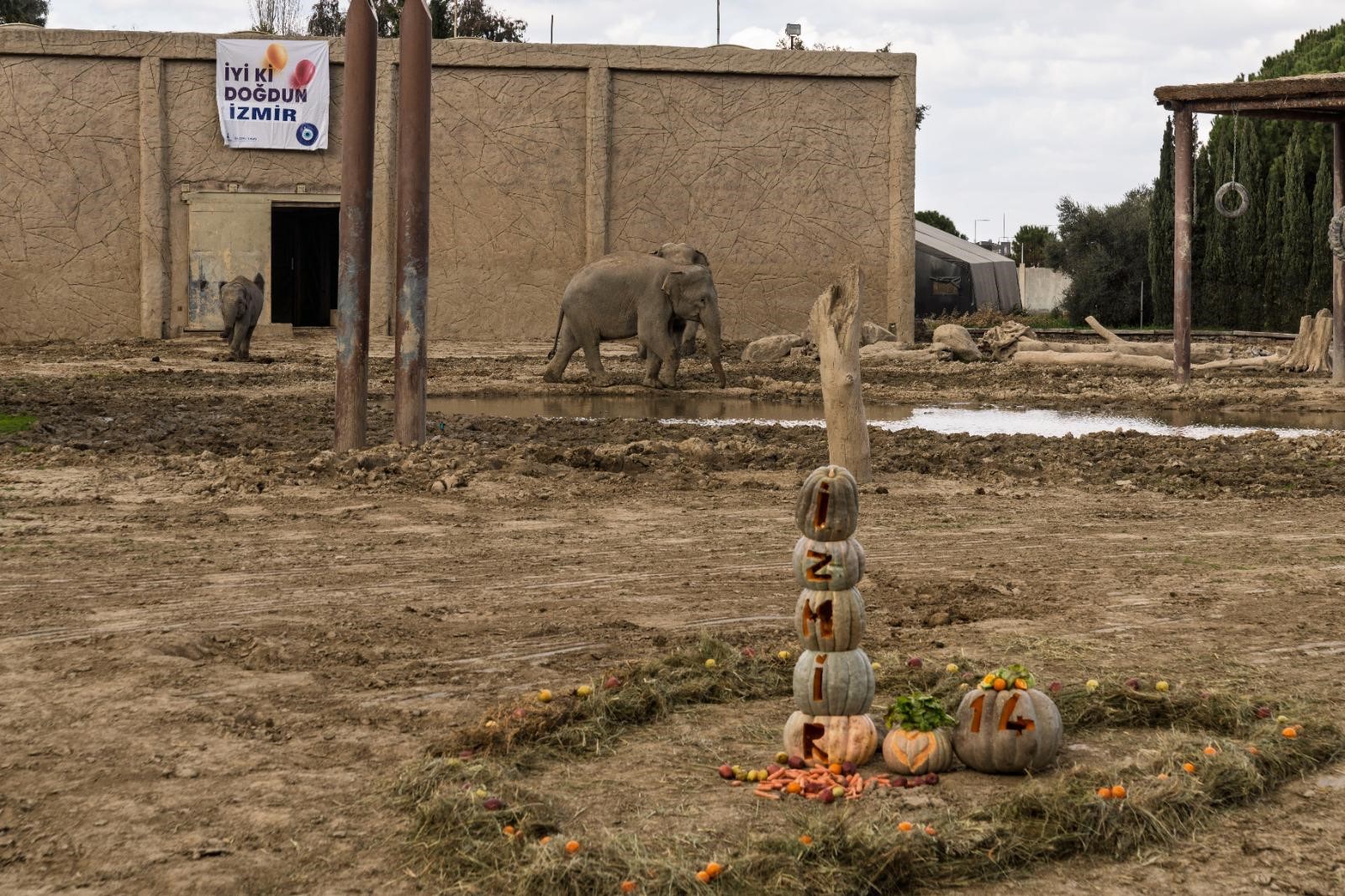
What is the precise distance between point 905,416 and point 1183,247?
5.30 m

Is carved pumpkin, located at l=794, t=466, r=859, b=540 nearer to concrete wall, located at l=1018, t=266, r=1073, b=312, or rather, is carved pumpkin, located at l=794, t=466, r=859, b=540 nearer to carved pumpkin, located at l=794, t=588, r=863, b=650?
carved pumpkin, located at l=794, t=588, r=863, b=650

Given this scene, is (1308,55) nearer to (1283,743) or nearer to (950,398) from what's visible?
(950,398)

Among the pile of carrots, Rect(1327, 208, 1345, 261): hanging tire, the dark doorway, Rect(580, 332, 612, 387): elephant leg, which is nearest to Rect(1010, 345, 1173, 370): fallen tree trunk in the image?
Rect(1327, 208, 1345, 261): hanging tire

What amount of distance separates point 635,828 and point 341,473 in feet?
23.0

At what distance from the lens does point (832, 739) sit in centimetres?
469

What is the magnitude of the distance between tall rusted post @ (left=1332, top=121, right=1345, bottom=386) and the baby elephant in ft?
45.0

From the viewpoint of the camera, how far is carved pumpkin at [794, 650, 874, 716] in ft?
15.4

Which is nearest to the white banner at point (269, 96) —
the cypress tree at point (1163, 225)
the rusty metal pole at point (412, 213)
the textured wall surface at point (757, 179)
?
the textured wall surface at point (757, 179)

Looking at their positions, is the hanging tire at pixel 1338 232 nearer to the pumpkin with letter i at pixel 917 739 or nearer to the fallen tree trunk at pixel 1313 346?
the fallen tree trunk at pixel 1313 346

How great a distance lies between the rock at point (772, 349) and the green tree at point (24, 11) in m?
26.6

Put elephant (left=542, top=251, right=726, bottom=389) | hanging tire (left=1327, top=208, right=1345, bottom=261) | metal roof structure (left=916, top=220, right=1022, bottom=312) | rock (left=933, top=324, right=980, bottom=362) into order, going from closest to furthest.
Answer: hanging tire (left=1327, top=208, right=1345, bottom=261)
elephant (left=542, top=251, right=726, bottom=389)
rock (left=933, top=324, right=980, bottom=362)
metal roof structure (left=916, top=220, right=1022, bottom=312)

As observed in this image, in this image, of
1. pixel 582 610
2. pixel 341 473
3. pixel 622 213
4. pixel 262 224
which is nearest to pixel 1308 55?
pixel 622 213

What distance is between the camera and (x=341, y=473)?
428 inches

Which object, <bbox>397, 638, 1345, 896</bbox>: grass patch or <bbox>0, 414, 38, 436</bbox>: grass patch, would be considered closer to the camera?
<bbox>397, 638, 1345, 896</bbox>: grass patch
